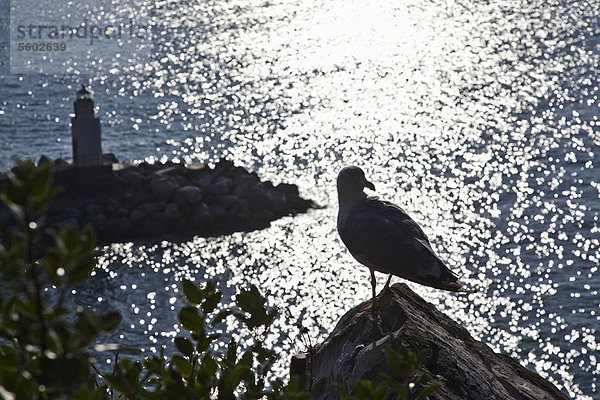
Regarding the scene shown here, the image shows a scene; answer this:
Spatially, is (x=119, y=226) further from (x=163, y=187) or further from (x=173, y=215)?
(x=163, y=187)

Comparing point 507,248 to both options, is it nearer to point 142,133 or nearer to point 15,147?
point 142,133

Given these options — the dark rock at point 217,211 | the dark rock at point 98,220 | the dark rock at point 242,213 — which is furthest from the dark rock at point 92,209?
the dark rock at point 242,213

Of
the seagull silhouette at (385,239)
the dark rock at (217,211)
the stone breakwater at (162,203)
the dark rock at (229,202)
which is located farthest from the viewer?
the dark rock at (229,202)

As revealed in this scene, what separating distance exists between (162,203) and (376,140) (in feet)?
56.9

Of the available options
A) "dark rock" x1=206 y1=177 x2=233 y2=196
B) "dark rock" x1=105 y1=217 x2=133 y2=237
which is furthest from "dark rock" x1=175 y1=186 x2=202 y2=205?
"dark rock" x1=105 y1=217 x2=133 y2=237

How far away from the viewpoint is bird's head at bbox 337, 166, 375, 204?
Answer: 8.23 metres

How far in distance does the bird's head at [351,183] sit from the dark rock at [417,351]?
113 cm

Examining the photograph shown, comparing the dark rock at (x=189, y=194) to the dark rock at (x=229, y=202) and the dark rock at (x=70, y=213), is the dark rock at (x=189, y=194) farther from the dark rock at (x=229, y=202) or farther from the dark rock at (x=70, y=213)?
the dark rock at (x=70, y=213)

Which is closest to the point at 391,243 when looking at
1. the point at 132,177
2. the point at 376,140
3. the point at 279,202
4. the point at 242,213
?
the point at 242,213

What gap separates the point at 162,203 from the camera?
35344 mm

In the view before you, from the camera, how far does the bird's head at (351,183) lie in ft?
27.0

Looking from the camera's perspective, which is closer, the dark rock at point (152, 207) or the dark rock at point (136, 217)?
the dark rock at point (136, 217)

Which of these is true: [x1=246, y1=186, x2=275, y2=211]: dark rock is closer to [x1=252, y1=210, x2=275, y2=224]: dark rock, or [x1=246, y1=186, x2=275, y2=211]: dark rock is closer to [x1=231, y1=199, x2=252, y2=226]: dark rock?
[x1=252, y1=210, x2=275, y2=224]: dark rock

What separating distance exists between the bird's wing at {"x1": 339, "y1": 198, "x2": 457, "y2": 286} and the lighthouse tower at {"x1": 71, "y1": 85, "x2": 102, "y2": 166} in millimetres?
30207
